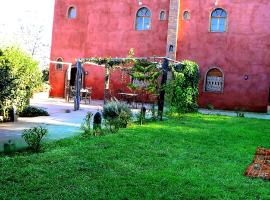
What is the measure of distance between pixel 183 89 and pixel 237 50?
5.59 m

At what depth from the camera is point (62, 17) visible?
81.5ft

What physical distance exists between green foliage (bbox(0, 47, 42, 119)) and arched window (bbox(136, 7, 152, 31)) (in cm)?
1206

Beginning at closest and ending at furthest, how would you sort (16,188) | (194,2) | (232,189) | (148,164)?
1. (16,188)
2. (232,189)
3. (148,164)
4. (194,2)

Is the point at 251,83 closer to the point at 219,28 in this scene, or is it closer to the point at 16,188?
the point at 219,28

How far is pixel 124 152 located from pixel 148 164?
0.85 metres

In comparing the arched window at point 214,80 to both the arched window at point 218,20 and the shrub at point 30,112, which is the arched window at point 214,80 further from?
the shrub at point 30,112

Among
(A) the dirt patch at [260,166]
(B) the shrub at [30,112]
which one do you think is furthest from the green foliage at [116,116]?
(A) the dirt patch at [260,166]

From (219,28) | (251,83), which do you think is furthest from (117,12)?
(251,83)

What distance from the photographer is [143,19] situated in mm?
22531

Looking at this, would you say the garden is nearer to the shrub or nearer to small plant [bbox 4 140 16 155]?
small plant [bbox 4 140 16 155]

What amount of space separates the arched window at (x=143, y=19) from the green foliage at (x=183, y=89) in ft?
19.4

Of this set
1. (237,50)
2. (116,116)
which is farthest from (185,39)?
(116,116)

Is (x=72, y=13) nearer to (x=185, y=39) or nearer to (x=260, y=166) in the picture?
(x=185, y=39)

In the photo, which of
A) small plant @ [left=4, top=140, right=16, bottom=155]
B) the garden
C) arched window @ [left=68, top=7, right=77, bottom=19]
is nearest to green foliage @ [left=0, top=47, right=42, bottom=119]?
the garden
